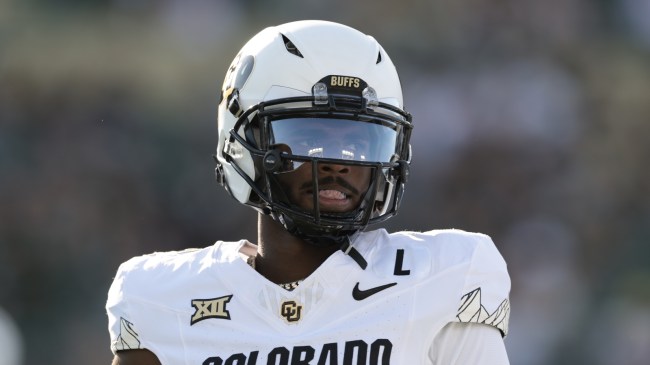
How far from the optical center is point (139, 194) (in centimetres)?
591

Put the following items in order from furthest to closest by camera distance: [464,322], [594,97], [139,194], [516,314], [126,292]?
[594,97]
[139,194]
[516,314]
[126,292]
[464,322]

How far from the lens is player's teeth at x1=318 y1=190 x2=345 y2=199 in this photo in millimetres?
2217

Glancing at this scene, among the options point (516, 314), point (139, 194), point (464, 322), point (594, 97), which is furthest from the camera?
point (594, 97)

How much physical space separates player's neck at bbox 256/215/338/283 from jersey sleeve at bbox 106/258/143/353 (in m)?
0.29

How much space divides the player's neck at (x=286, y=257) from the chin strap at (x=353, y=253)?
50 mm

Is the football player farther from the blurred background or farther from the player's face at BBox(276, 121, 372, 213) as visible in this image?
the blurred background

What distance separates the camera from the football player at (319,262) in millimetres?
2154

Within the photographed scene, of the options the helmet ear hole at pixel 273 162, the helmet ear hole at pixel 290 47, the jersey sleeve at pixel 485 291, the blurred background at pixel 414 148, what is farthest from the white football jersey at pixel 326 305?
the blurred background at pixel 414 148

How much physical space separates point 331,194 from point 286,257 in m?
0.20

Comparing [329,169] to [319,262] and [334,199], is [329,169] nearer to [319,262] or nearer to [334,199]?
[334,199]

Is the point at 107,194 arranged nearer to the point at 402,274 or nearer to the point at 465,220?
the point at 465,220

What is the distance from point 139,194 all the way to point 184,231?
1.04ft

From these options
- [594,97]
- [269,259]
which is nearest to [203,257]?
[269,259]

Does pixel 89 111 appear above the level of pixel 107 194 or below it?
above
